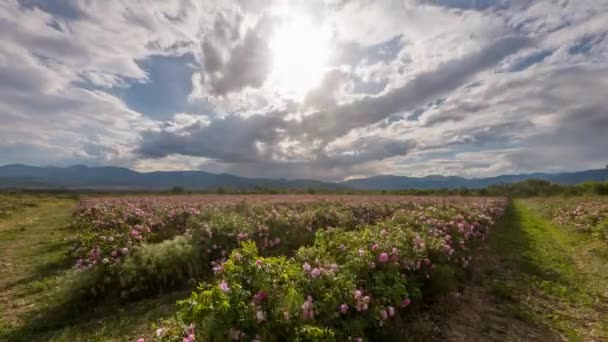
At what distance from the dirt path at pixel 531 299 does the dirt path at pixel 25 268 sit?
890cm

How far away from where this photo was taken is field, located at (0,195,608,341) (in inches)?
137

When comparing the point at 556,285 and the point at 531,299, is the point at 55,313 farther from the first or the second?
the point at 556,285

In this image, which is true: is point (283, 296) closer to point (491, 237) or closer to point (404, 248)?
point (404, 248)

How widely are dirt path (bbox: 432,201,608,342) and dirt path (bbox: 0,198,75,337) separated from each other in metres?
Answer: 8.90

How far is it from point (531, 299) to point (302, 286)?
634 cm

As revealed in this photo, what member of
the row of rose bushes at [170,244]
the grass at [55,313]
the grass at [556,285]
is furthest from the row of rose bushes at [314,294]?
the grass at [556,285]

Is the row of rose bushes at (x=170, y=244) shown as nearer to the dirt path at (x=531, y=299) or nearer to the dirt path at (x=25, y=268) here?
the dirt path at (x=25, y=268)

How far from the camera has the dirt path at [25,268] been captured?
22.3 ft

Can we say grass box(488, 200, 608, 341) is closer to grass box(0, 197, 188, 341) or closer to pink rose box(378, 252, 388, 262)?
pink rose box(378, 252, 388, 262)

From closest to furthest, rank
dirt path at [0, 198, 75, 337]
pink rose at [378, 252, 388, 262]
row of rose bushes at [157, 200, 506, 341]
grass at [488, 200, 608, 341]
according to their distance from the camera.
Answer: row of rose bushes at [157, 200, 506, 341] < pink rose at [378, 252, 388, 262] < grass at [488, 200, 608, 341] < dirt path at [0, 198, 75, 337]

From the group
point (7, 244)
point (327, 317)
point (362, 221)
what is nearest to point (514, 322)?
point (327, 317)

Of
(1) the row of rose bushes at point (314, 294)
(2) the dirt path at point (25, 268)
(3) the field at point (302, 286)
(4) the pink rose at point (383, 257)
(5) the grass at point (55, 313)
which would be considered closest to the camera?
(1) the row of rose bushes at point (314, 294)

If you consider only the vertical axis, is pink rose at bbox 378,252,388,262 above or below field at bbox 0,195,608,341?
above

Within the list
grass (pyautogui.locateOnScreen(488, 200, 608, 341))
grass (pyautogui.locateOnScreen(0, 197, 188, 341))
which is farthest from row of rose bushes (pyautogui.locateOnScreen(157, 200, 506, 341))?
grass (pyautogui.locateOnScreen(488, 200, 608, 341))
